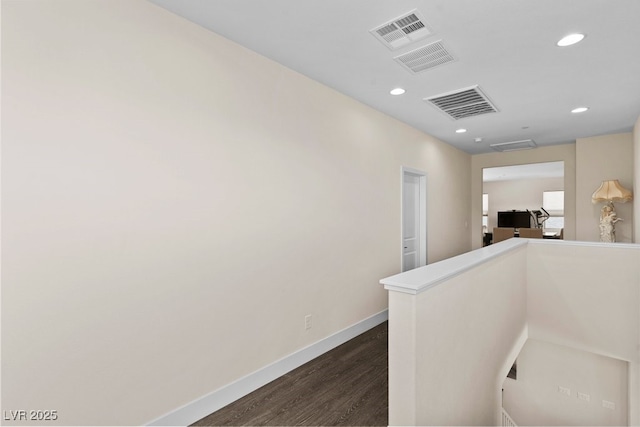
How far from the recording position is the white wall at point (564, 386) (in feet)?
14.2

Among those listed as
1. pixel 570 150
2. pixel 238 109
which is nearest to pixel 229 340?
pixel 238 109

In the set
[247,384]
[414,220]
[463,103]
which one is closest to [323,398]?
[247,384]

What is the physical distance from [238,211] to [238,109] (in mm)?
769

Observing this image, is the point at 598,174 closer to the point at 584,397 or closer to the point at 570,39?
the point at 584,397

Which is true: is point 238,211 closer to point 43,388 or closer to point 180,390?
point 180,390

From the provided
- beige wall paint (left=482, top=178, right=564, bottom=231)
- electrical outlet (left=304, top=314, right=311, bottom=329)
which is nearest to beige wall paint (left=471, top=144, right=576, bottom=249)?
electrical outlet (left=304, top=314, right=311, bottom=329)

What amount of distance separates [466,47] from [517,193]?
11.1 meters

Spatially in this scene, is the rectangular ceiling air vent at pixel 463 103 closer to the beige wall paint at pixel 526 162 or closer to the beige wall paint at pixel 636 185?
the beige wall paint at pixel 636 185

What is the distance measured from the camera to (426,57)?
2.48 metres

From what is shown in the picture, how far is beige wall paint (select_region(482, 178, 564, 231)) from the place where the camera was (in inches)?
435

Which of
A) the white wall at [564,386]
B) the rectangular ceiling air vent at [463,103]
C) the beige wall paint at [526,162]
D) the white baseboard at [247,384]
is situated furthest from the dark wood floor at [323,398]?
the beige wall paint at [526,162]

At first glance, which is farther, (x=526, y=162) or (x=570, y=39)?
(x=526, y=162)

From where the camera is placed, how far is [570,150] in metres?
5.52

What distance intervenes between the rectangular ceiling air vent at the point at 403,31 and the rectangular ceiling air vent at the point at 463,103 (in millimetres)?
1215
